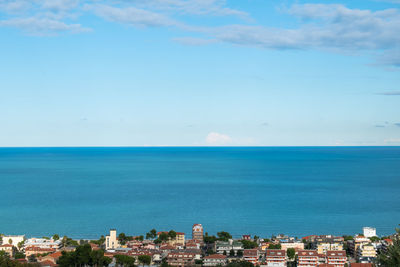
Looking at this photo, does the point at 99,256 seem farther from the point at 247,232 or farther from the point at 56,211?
the point at 56,211

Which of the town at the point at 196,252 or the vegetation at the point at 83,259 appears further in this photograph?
the town at the point at 196,252

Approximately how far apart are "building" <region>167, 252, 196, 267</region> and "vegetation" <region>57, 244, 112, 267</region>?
411cm

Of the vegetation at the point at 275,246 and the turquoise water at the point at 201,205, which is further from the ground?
the turquoise water at the point at 201,205

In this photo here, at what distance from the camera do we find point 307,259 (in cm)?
2830

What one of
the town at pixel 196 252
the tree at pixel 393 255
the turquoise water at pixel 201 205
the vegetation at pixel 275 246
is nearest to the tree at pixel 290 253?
the town at pixel 196 252

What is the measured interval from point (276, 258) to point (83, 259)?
452 inches

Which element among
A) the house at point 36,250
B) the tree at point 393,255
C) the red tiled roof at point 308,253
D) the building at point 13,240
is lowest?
the red tiled roof at point 308,253

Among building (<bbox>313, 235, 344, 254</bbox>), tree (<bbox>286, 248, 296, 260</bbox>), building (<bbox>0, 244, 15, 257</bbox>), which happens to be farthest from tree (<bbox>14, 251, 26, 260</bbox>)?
building (<bbox>313, 235, 344, 254</bbox>)

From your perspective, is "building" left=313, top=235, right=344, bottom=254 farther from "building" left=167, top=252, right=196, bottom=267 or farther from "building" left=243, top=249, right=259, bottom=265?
"building" left=167, top=252, right=196, bottom=267

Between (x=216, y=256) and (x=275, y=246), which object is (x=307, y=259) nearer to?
(x=275, y=246)

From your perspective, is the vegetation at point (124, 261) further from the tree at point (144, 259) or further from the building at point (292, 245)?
the building at point (292, 245)

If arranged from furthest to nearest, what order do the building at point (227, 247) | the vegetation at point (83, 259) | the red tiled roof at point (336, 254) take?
1. the building at point (227, 247)
2. the red tiled roof at point (336, 254)
3. the vegetation at point (83, 259)

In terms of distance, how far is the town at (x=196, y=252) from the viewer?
26.5m

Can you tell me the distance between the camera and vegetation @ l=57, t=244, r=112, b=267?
25.3 m
